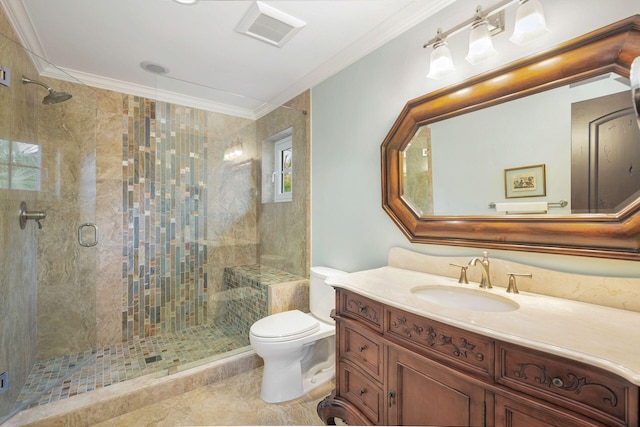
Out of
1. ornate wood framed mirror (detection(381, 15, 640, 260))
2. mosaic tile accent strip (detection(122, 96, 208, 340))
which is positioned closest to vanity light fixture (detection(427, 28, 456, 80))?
ornate wood framed mirror (detection(381, 15, 640, 260))

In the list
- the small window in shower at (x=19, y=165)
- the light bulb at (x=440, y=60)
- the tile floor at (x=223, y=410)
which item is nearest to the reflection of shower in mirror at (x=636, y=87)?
the light bulb at (x=440, y=60)

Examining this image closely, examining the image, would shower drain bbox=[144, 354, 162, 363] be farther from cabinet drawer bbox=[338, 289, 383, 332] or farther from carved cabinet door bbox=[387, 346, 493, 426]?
carved cabinet door bbox=[387, 346, 493, 426]

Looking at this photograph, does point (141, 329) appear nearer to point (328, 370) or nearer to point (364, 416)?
point (328, 370)

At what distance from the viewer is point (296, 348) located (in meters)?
1.85

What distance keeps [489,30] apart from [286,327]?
202 cm

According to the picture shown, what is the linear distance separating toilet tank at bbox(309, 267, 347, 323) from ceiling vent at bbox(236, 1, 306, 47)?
169cm

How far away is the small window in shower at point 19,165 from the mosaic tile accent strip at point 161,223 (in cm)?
66

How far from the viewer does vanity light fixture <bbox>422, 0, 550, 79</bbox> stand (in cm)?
114

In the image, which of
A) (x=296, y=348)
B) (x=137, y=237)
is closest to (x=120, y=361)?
(x=137, y=237)

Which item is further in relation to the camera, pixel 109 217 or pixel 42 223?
pixel 109 217

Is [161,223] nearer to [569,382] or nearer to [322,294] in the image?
[322,294]

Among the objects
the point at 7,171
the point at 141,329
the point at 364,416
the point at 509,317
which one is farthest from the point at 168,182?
the point at 509,317

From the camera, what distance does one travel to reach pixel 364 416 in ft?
4.28

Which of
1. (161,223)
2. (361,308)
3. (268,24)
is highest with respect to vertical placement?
(268,24)
